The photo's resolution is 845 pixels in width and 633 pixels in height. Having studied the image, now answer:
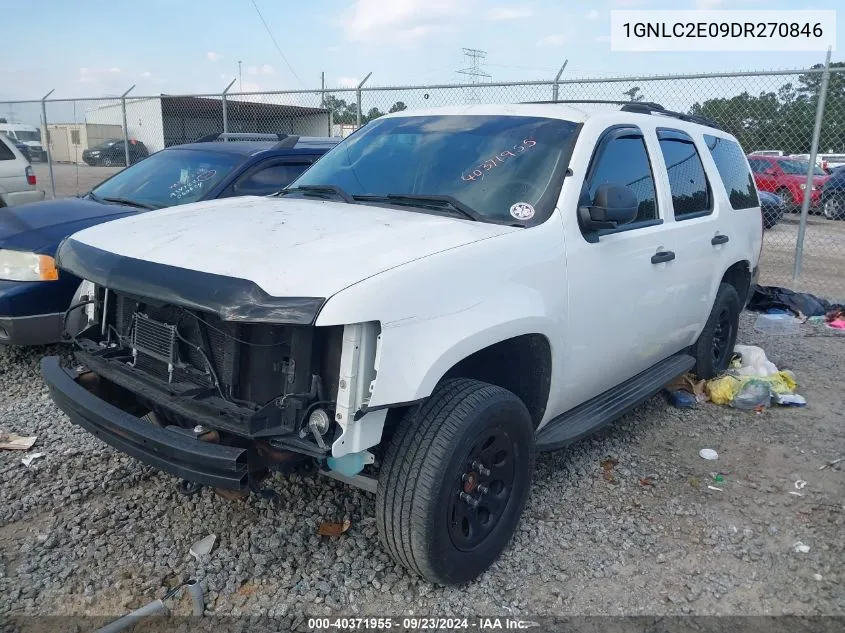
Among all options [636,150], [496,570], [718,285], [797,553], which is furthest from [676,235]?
[496,570]

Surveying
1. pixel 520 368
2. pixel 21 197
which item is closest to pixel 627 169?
pixel 520 368

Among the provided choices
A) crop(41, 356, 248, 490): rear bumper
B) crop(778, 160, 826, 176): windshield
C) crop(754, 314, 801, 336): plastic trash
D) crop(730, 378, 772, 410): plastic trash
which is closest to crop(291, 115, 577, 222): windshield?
crop(41, 356, 248, 490): rear bumper

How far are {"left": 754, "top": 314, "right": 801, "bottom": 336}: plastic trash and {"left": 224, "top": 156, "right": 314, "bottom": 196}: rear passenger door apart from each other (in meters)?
4.90

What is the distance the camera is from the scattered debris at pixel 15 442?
3959 millimetres

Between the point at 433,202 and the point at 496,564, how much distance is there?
1670 millimetres

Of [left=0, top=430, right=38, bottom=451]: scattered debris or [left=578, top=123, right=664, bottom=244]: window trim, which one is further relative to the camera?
[left=0, top=430, right=38, bottom=451]: scattered debris

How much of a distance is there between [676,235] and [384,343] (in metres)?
2.43

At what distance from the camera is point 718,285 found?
487cm

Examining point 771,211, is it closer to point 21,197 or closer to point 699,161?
point 699,161

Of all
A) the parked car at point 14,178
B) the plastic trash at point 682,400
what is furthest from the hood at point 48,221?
the parked car at point 14,178

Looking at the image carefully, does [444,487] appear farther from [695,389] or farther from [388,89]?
[388,89]

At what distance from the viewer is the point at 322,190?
12.3 ft

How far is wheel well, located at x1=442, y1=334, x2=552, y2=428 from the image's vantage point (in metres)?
3.11

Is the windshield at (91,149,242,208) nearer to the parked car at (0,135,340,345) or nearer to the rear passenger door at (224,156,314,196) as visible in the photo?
the parked car at (0,135,340,345)
